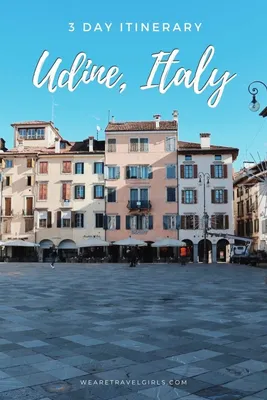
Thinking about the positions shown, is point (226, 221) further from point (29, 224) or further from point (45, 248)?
point (29, 224)

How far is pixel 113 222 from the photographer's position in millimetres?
49031

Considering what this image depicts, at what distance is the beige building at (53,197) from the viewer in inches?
1941

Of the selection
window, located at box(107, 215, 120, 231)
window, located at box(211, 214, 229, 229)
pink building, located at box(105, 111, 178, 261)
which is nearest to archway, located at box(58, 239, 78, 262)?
pink building, located at box(105, 111, 178, 261)

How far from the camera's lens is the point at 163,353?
6.27 meters

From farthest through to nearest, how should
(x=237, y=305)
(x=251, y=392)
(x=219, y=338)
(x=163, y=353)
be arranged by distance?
(x=237, y=305), (x=219, y=338), (x=163, y=353), (x=251, y=392)

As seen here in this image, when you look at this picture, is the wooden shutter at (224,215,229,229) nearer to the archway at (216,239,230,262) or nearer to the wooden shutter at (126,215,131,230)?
the archway at (216,239,230,262)

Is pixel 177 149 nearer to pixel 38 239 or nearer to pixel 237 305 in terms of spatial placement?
pixel 38 239

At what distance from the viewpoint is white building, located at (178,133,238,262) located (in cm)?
4772

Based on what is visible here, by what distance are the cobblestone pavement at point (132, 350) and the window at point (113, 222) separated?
36628 mm

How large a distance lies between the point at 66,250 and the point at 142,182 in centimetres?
1165

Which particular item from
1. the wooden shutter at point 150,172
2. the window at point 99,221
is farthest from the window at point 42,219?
the wooden shutter at point 150,172

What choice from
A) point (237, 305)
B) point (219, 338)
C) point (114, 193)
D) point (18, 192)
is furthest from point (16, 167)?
point (219, 338)

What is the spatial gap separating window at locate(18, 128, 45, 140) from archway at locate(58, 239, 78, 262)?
13.7 meters

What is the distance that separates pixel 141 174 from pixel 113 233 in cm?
734
